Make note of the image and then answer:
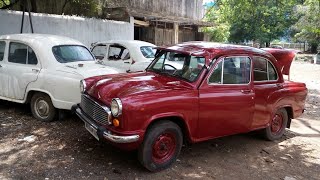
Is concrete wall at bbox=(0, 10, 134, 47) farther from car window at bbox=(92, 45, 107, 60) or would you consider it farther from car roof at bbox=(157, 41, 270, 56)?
car roof at bbox=(157, 41, 270, 56)

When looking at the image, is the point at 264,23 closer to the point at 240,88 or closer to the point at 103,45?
the point at 103,45

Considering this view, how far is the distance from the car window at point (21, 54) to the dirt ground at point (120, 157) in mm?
1193

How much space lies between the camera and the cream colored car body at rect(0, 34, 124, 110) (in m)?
6.27

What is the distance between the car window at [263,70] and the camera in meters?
5.81

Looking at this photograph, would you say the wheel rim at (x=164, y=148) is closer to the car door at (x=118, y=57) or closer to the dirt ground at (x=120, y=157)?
the dirt ground at (x=120, y=157)

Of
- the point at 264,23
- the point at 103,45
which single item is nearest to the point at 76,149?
the point at 103,45

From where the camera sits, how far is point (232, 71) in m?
5.45

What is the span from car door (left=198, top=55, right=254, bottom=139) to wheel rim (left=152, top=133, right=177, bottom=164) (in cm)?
48

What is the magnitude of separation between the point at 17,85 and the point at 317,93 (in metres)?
10.5

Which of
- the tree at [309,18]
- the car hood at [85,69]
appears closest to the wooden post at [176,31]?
the tree at [309,18]

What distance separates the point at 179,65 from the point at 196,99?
31.6 inches

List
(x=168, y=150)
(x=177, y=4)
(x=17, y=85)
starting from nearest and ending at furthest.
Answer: (x=168, y=150), (x=17, y=85), (x=177, y=4)

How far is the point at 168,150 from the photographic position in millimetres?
4898

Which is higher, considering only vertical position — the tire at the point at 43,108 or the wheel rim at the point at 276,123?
the tire at the point at 43,108
